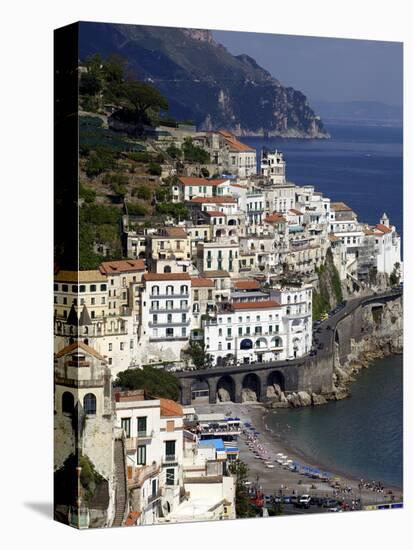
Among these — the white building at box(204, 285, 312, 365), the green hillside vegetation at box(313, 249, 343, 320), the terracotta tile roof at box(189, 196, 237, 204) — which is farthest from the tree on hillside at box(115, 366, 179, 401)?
the green hillside vegetation at box(313, 249, 343, 320)

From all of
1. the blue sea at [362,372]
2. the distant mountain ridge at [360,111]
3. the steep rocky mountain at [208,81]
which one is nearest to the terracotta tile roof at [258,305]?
the blue sea at [362,372]

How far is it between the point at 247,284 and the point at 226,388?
1179 millimetres

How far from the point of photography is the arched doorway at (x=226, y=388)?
23.4m

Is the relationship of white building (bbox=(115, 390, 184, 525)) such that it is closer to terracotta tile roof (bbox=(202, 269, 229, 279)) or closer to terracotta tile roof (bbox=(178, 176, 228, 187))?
terracotta tile roof (bbox=(202, 269, 229, 279))

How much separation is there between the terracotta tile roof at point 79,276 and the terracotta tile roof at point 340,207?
12.0 feet

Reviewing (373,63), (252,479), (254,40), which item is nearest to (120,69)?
(254,40)

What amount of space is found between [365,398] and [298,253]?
1804mm

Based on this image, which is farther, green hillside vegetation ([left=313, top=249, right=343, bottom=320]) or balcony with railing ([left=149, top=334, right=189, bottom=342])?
green hillside vegetation ([left=313, top=249, right=343, bottom=320])

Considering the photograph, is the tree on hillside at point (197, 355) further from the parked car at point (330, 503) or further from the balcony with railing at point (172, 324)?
the parked car at point (330, 503)

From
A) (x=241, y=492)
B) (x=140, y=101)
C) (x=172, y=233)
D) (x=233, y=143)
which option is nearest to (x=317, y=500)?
(x=241, y=492)

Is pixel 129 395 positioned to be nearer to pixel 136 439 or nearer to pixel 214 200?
pixel 136 439

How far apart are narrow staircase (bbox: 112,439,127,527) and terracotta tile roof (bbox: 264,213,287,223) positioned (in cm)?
387

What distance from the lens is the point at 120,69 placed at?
73.1 ft

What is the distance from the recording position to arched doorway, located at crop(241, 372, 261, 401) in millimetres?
23625
